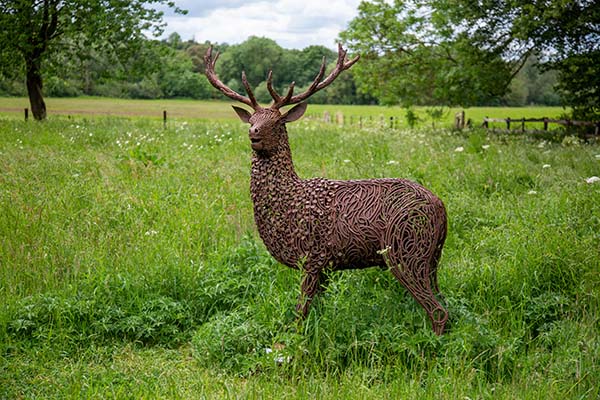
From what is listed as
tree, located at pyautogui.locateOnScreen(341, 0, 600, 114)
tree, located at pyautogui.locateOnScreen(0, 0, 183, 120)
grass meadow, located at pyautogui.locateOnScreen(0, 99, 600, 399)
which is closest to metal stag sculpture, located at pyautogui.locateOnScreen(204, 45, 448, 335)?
grass meadow, located at pyautogui.locateOnScreen(0, 99, 600, 399)

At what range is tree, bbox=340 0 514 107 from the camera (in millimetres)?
18648

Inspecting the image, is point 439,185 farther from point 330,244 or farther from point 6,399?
point 6,399

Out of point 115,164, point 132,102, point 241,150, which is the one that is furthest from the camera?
point 132,102

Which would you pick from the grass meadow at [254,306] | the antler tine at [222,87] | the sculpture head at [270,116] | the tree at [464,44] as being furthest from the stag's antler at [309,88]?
the tree at [464,44]

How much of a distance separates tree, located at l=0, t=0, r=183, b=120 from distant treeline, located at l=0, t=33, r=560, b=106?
51cm

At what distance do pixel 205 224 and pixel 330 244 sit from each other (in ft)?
9.11

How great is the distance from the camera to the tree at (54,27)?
20.0m

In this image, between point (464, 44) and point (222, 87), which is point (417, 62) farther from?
point (222, 87)

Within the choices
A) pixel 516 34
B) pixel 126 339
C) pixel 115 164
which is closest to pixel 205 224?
pixel 126 339

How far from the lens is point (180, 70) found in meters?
25.4

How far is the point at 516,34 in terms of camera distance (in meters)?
15.7

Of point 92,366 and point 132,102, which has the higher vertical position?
point 132,102

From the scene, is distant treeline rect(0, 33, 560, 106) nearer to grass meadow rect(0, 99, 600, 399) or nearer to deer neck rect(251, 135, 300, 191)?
grass meadow rect(0, 99, 600, 399)

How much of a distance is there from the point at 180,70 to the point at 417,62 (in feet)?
33.9
